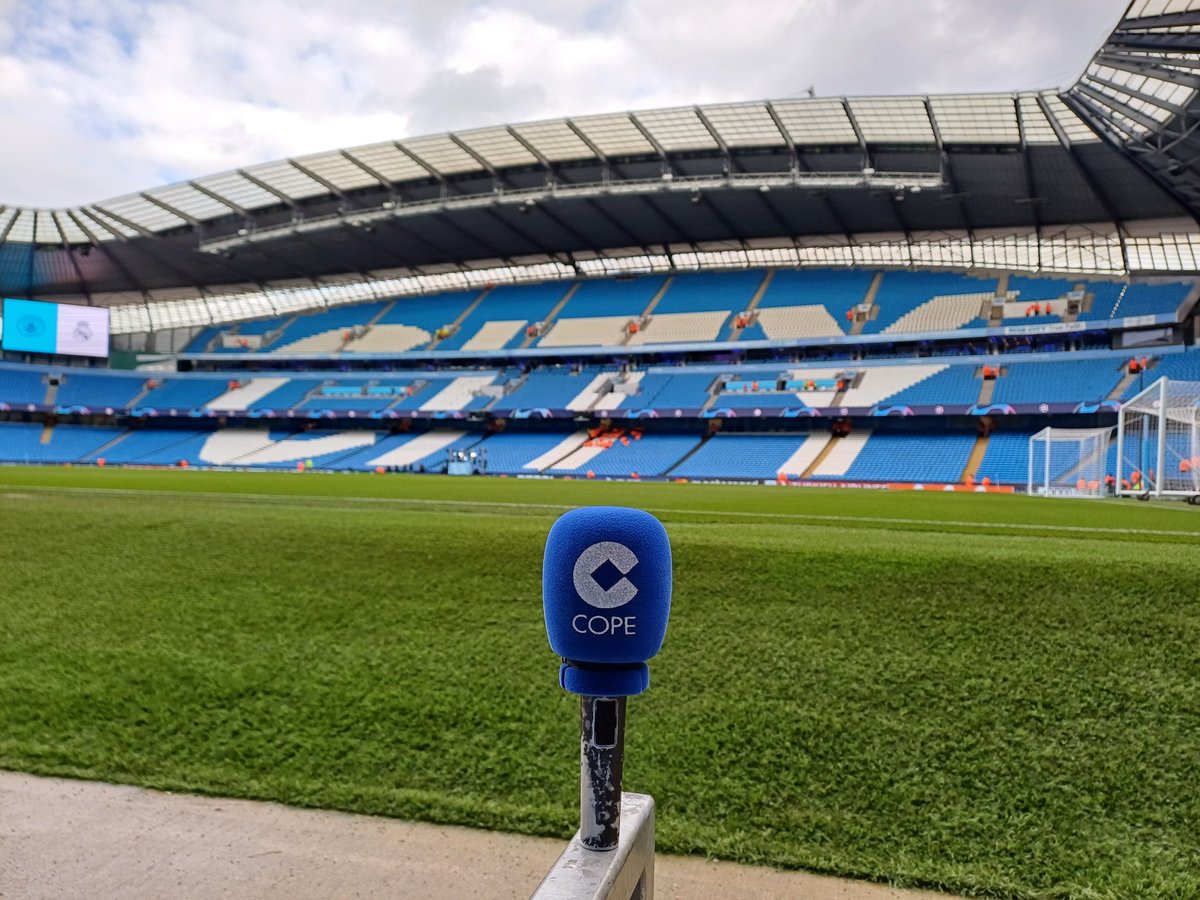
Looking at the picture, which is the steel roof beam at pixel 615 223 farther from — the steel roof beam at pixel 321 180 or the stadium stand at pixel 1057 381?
the stadium stand at pixel 1057 381

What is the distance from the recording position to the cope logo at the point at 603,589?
4.29 ft

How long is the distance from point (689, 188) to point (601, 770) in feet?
131

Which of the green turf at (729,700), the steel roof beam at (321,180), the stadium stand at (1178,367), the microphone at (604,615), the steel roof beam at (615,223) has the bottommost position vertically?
the green turf at (729,700)

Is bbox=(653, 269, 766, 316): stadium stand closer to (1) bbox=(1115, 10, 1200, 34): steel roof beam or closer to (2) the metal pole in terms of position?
(1) bbox=(1115, 10, 1200, 34): steel roof beam

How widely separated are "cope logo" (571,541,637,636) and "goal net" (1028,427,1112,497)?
28.6 metres

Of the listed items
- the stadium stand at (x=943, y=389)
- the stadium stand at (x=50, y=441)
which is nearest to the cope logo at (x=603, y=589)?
the stadium stand at (x=943, y=389)

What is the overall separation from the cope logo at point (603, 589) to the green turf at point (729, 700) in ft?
6.81

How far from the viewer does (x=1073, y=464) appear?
3042 centimetres

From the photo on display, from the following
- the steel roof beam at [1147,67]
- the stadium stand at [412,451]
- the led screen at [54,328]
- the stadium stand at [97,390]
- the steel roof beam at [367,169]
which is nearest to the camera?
the steel roof beam at [1147,67]

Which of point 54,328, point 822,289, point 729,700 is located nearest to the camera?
point 729,700

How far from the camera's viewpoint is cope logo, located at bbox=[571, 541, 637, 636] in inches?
51.5

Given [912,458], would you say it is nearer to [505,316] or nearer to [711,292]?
[711,292]

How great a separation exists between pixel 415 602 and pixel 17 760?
2.05 meters

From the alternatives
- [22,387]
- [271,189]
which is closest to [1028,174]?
[271,189]
